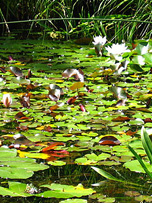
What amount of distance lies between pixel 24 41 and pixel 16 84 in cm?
164

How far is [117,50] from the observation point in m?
2.65

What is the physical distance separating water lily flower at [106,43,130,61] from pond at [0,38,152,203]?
10 centimetres

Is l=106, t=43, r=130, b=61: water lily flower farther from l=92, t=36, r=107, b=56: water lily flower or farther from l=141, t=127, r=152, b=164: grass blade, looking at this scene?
l=141, t=127, r=152, b=164: grass blade

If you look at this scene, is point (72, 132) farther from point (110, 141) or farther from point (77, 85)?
point (77, 85)

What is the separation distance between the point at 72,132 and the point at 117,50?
4.19ft

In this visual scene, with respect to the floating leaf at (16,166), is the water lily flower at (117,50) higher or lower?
higher

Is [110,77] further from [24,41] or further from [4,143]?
[24,41]

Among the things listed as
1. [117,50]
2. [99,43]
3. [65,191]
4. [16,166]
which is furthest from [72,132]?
[99,43]

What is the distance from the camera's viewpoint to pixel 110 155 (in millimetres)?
1264

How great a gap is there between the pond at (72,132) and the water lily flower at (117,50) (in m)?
0.10

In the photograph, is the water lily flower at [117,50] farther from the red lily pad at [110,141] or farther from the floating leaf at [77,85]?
the red lily pad at [110,141]

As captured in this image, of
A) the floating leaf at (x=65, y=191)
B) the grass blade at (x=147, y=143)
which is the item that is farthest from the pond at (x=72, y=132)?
the grass blade at (x=147, y=143)

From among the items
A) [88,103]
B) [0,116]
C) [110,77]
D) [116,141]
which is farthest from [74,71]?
[116,141]

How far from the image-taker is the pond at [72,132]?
1.02 metres
